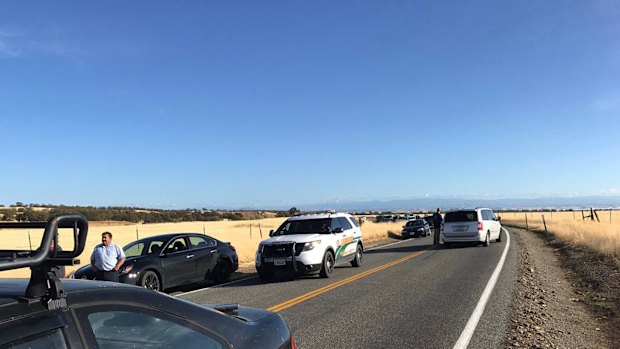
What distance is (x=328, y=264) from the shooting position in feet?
45.0

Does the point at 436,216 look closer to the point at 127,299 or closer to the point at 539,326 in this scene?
the point at 539,326

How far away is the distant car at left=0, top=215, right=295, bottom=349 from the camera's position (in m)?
1.98

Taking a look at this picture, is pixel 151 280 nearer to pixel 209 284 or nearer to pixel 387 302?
pixel 209 284

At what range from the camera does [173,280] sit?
1174cm

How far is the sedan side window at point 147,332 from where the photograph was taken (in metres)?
2.40

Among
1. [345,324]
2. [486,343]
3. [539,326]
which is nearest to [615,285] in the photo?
[539,326]

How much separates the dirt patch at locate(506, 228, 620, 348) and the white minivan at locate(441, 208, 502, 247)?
5407 mm

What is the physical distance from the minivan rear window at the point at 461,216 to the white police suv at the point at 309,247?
8174 millimetres

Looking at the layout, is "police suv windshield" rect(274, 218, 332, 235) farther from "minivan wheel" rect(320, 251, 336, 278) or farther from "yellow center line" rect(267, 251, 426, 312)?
"yellow center line" rect(267, 251, 426, 312)

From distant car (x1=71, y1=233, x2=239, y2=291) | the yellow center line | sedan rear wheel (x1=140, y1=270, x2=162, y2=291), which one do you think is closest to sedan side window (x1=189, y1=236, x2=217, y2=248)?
distant car (x1=71, y1=233, x2=239, y2=291)

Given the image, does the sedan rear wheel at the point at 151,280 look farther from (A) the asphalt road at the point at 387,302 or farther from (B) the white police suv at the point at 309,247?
(B) the white police suv at the point at 309,247

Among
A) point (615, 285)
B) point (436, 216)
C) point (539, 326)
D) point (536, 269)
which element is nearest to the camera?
point (539, 326)

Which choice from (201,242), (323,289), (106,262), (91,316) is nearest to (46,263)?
(91,316)

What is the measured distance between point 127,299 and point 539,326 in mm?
6810
